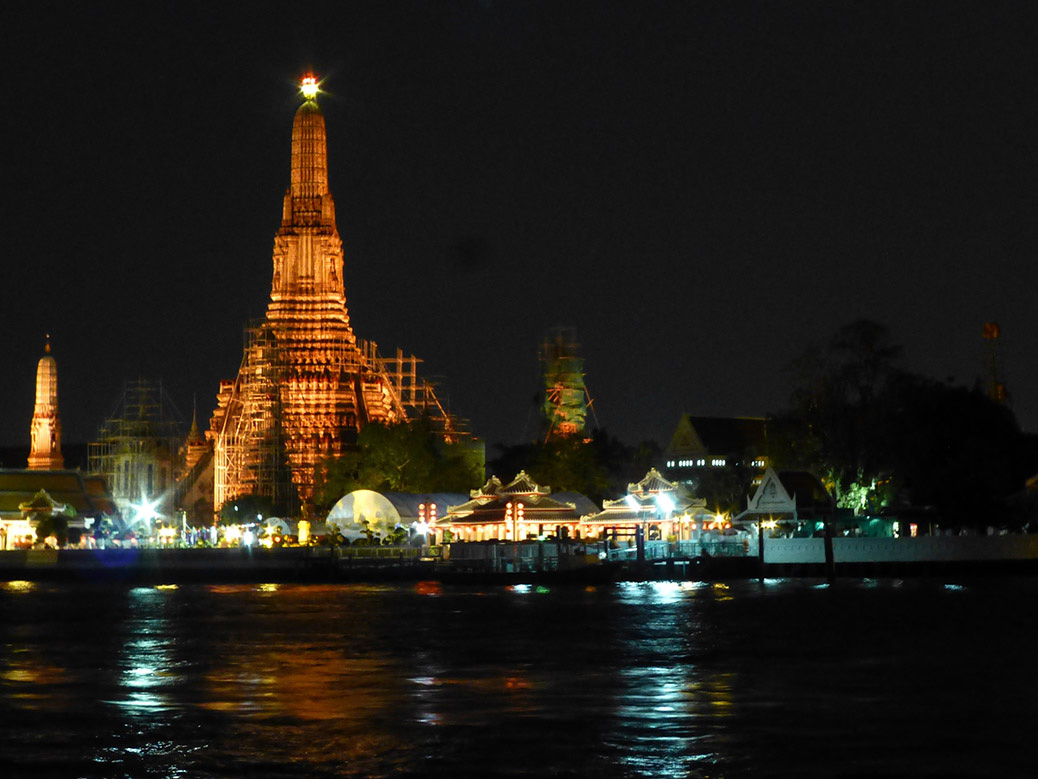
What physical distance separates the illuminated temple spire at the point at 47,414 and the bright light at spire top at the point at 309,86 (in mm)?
27556

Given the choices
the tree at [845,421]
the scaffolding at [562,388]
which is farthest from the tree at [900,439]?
the scaffolding at [562,388]

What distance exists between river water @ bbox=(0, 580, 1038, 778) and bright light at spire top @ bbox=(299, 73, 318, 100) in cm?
6550

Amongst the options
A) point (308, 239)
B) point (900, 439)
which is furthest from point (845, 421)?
point (308, 239)

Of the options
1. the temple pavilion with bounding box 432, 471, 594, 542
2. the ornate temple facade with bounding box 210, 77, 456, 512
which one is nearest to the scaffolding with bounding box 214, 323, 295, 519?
the ornate temple facade with bounding box 210, 77, 456, 512

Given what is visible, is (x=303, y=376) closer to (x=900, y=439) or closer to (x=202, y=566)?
(x=202, y=566)

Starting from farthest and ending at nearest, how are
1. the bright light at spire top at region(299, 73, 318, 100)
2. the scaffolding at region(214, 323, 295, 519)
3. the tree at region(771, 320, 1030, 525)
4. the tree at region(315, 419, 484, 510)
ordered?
the bright light at spire top at region(299, 73, 318, 100)
the scaffolding at region(214, 323, 295, 519)
the tree at region(315, 419, 484, 510)
the tree at region(771, 320, 1030, 525)

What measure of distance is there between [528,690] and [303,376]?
7675cm

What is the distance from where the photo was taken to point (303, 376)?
107 m

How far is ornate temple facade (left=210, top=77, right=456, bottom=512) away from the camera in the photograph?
105 m

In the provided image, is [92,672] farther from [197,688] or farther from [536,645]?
[536,645]

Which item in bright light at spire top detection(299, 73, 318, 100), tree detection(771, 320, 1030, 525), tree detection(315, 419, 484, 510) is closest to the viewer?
tree detection(771, 320, 1030, 525)

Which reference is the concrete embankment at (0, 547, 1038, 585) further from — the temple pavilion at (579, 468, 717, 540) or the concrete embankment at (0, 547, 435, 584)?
the temple pavilion at (579, 468, 717, 540)

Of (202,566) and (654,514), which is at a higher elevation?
(654,514)

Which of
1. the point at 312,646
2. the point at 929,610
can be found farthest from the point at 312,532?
the point at 312,646
